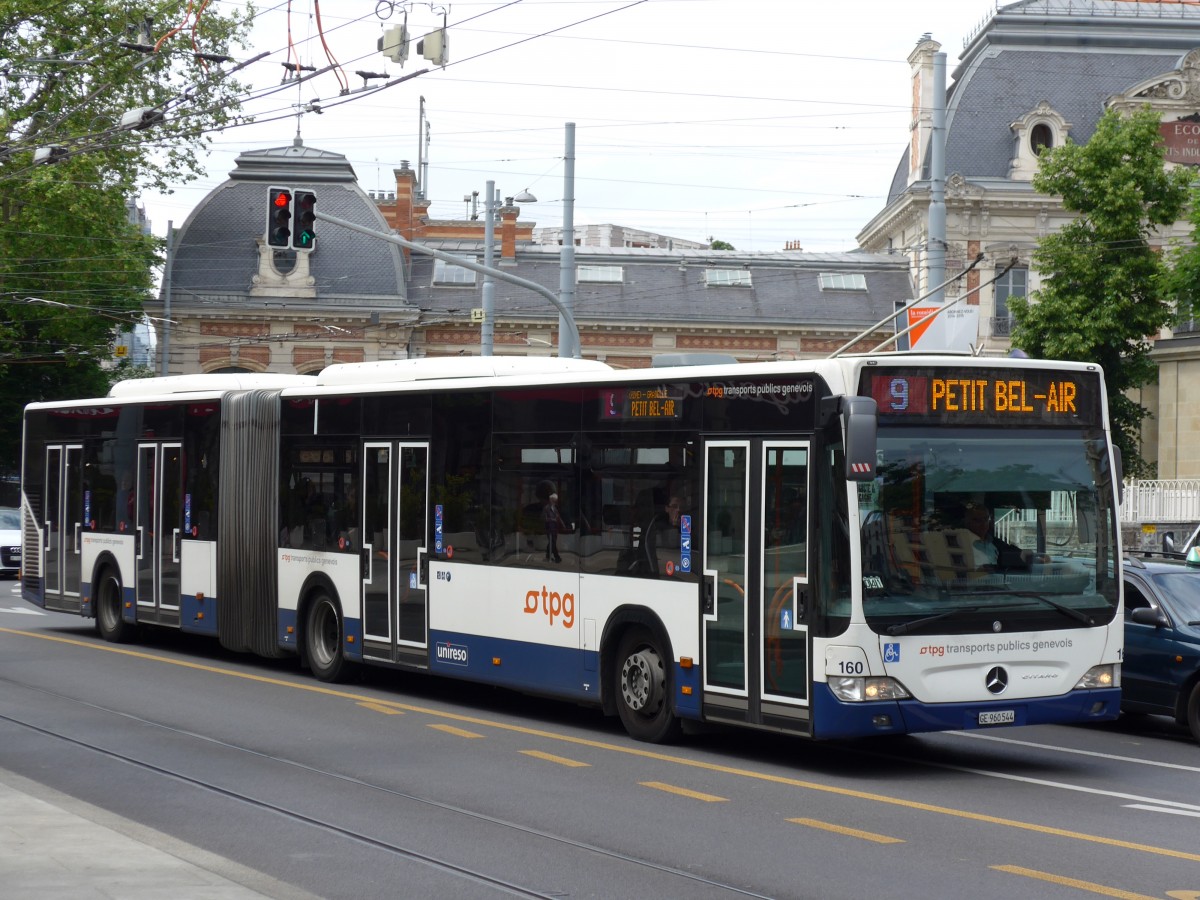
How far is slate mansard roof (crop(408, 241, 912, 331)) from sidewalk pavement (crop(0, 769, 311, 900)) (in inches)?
1995

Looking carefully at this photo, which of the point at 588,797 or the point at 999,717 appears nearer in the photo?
the point at 588,797

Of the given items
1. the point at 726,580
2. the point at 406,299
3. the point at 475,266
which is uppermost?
the point at 406,299

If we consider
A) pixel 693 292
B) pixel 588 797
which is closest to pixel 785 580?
pixel 588 797

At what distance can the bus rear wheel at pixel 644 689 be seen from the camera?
13.0 metres

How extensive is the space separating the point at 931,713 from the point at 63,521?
15256 millimetres

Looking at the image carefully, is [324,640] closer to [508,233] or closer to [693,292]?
[693,292]

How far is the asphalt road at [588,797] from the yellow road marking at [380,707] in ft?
0.09

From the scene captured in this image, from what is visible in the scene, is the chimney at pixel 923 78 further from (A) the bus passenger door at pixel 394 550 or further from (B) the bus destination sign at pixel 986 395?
(B) the bus destination sign at pixel 986 395

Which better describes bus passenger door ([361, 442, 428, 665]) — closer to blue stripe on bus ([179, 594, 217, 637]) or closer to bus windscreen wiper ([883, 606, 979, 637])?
blue stripe on bus ([179, 594, 217, 637])

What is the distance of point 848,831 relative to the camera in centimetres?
955

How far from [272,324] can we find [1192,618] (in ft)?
160

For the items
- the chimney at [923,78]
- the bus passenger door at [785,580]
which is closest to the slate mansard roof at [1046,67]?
the chimney at [923,78]

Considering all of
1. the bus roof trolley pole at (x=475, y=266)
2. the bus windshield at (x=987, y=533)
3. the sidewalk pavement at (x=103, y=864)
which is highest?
the bus roof trolley pole at (x=475, y=266)

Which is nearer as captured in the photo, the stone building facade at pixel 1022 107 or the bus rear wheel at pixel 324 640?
the bus rear wheel at pixel 324 640
